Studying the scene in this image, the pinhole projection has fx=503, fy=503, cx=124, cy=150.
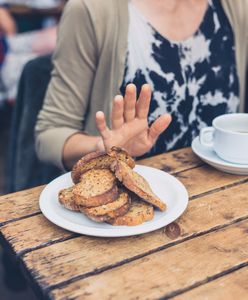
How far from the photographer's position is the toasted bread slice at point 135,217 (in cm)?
90

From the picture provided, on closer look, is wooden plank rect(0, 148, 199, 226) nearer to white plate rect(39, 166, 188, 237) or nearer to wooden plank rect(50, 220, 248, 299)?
white plate rect(39, 166, 188, 237)

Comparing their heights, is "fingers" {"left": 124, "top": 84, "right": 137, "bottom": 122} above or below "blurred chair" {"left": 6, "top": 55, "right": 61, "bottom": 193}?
above

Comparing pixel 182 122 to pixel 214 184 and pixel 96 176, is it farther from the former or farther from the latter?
pixel 96 176

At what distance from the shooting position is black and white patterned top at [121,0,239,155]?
1.48 metres

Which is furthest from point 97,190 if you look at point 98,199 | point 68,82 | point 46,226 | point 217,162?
point 68,82

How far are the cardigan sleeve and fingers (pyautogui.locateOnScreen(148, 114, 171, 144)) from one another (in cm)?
30

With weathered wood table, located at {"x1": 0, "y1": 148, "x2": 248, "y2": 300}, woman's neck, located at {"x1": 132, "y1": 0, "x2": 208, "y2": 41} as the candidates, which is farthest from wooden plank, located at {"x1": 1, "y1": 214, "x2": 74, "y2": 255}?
woman's neck, located at {"x1": 132, "y1": 0, "x2": 208, "y2": 41}

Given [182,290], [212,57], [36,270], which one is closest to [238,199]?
[182,290]

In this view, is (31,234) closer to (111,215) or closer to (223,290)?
(111,215)

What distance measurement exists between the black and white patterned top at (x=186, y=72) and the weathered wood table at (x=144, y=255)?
529 mm

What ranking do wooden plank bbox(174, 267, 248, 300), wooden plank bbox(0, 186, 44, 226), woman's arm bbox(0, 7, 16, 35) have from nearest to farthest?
wooden plank bbox(174, 267, 248, 300) → wooden plank bbox(0, 186, 44, 226) → woman's arm bbox(0, 7, 16, 35)

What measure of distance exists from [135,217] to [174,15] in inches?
33.0

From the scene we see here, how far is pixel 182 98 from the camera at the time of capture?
155 centimetres

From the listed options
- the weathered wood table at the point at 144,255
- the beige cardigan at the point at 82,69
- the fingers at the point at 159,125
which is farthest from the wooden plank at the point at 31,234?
the beige cardigan at the point at 82,69
